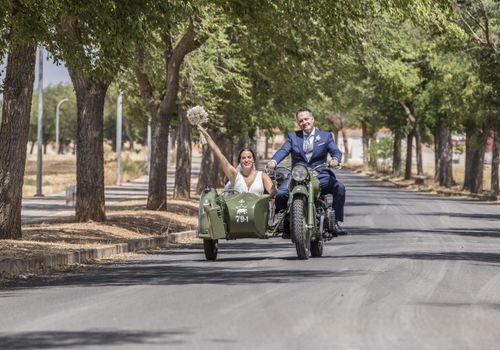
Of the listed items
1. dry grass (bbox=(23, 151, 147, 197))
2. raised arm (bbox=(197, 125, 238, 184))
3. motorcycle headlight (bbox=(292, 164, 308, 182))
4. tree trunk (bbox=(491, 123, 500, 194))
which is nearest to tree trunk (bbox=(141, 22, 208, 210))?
raised arm (bbox=(197, 125, 238, 184))

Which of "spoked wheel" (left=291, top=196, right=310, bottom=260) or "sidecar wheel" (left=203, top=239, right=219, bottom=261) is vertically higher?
"spoked wheel" (left=291, top=196, right=310, bottom=260)

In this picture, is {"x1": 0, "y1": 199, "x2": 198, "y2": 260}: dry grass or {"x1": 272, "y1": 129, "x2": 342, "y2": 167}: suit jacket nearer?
{"x1": 272, "y1": 129, "x2": 342, "y2": 167}: suit jacket

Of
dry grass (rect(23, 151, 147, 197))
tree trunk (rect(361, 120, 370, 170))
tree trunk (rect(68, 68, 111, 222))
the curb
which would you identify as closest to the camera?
the curb

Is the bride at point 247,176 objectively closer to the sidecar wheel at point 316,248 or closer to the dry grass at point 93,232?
the sidecar wheel at point 316,248

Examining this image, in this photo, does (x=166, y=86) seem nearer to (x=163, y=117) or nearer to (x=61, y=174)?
(x=163, y=117)

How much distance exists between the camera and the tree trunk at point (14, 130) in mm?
20031

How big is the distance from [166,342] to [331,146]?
29.2ft

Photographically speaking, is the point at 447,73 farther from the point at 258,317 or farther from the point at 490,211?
the point at 258,317

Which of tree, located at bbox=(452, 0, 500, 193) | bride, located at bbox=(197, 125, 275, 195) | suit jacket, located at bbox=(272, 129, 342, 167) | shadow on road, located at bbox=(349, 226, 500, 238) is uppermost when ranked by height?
tree, located at bbox=(452, 0, 500, 193)

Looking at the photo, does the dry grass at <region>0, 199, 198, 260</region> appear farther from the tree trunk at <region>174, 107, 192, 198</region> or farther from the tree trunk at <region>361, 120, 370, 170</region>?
the tree trunk at <region>361, 120, 370, 170</region>

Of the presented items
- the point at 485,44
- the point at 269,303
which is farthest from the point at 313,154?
the point at 485,44

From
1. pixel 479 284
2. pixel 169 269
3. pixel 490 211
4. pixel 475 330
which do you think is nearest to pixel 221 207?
pixel 169 269

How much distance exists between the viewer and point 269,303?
37.4 feet

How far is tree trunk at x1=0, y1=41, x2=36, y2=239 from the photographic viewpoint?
20031 millimetres
